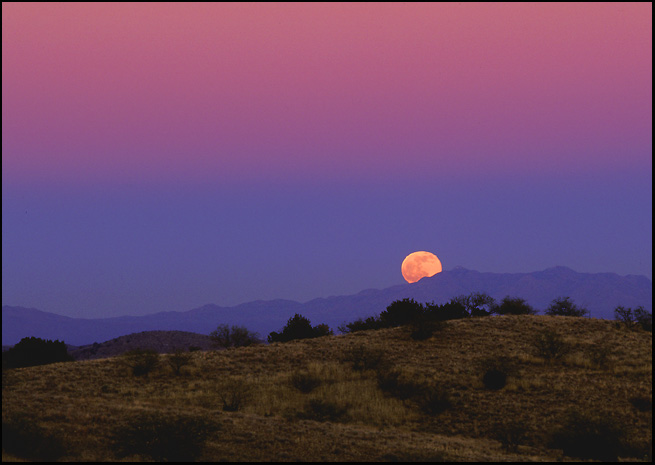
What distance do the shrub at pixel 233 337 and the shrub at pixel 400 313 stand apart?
42.6 feet

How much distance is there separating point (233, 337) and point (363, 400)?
24713 millimetres

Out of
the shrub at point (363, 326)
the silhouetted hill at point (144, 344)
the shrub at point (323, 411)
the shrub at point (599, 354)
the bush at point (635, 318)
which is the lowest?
the silhouetted hill at point (144, 344)

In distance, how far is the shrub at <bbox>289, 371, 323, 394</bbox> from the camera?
27.5 metres

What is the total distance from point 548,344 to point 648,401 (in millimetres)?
9652

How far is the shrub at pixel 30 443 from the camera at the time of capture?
15.2 meters

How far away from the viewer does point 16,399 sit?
2212cm

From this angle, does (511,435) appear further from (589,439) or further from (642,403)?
(642,403)

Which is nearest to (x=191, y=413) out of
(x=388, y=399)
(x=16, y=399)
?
(x=16, y=399)

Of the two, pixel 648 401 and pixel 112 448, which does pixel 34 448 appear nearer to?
pixel 112 448

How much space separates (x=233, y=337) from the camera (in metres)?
48.0

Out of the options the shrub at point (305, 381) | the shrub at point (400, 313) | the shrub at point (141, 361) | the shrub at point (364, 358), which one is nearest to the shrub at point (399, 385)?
the shrub at point (364, 358)

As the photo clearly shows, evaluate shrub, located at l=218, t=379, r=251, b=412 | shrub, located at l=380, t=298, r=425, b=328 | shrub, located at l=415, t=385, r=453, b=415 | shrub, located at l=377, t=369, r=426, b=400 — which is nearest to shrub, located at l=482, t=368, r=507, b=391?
shrub, located at l=415, t=385, r=453, b=415

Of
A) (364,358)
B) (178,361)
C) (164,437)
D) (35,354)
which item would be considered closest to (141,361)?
(178,361)

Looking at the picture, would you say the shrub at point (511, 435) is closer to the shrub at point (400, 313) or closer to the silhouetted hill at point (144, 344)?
the shrub at point (400, 313)
